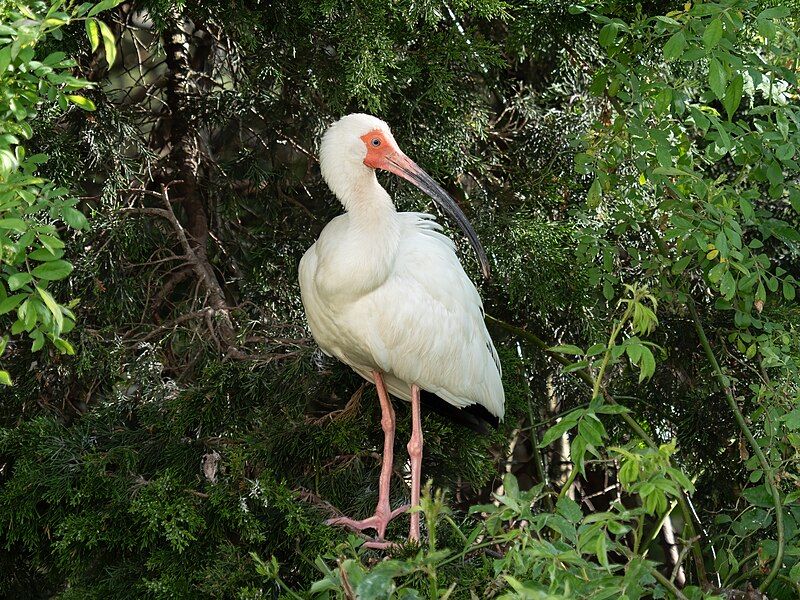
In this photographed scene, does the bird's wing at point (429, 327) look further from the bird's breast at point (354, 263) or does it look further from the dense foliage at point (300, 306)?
the dense foliage at point (300, 306)

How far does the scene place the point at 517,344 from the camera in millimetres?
5043

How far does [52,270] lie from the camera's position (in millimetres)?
2270

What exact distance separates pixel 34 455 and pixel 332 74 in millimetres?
1860

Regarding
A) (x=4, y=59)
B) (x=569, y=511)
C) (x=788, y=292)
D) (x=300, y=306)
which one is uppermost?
(x=4, y=59)

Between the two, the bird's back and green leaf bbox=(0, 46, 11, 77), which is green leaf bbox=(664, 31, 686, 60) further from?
green leaf bbox=(0, 46, 11, 77)

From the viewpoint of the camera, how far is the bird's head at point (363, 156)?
396cm

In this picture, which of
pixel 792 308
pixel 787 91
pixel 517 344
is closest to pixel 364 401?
pixel 517 344

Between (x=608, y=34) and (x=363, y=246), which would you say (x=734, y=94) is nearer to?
(x=608, y=34)

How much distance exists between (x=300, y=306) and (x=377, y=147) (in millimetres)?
1156

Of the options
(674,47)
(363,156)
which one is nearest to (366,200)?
(363,156)

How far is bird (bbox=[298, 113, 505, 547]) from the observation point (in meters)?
3.81

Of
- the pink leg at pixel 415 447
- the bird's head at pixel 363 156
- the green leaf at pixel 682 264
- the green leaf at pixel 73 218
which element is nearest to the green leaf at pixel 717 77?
the green leaf at pixel 682 264

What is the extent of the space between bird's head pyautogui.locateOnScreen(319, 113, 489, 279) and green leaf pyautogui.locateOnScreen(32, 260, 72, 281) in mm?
1805

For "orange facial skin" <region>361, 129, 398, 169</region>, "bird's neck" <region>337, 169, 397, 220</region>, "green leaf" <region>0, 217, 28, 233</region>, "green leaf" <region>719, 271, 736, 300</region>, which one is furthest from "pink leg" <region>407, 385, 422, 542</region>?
"green leaf" <region>0, 217, 28, 233</region>
